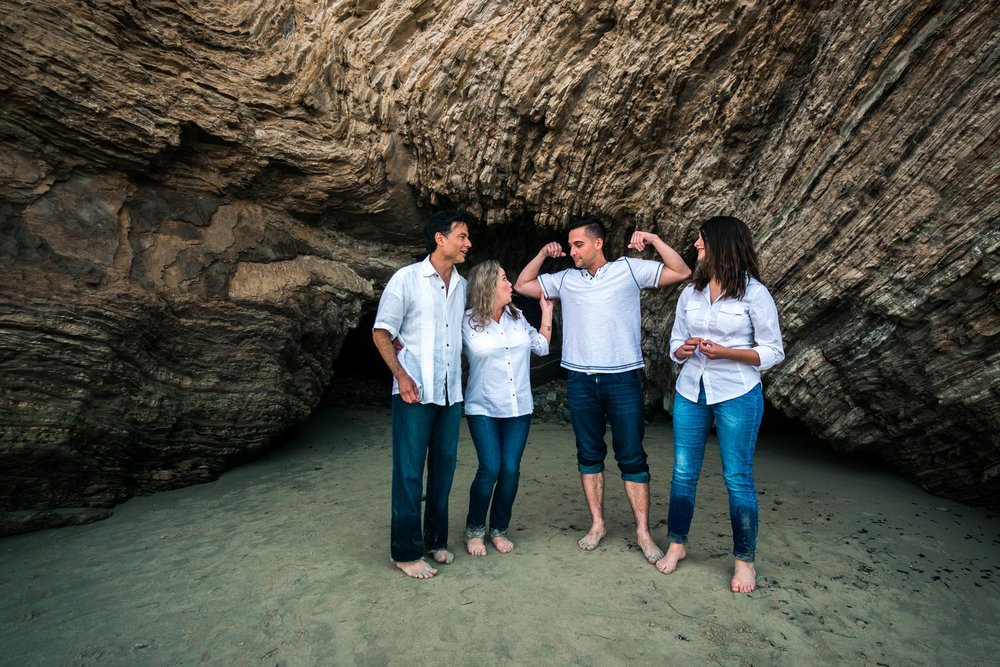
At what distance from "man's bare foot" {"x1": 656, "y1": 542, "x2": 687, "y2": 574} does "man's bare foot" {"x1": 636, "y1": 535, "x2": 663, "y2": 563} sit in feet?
0.17

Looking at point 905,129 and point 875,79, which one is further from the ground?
point 875,79

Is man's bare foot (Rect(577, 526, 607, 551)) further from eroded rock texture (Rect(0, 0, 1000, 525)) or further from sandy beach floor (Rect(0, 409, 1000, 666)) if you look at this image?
eroded rock texture (Rect(0, 0, 1000, 525))

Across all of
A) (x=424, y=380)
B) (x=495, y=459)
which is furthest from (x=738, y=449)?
(x=424, y=380)

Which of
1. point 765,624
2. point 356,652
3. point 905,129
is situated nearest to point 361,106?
point 905,129

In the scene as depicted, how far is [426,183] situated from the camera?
7684 mm

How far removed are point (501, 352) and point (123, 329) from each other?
3638 mm

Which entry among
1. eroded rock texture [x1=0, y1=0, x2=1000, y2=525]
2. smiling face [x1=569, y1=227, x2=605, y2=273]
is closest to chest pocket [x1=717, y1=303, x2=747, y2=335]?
smiling face [x1=569, y1=227, x2=605, y2=273]

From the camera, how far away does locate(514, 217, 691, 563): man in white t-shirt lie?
4215 mm

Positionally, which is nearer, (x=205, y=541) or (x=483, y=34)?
(x=205, y=541)

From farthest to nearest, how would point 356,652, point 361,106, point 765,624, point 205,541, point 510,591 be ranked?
point 361,106 → point 205,541 → point 510,591 → point 765,624 → point 356,652

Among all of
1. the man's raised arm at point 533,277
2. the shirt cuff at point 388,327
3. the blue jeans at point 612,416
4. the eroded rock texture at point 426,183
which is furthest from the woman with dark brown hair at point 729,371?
the eroded rock texture at point 426,183

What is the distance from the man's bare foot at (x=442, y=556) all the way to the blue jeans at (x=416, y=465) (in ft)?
0.14

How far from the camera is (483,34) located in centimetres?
678

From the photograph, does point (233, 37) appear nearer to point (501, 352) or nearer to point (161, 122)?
point (161, 122)
